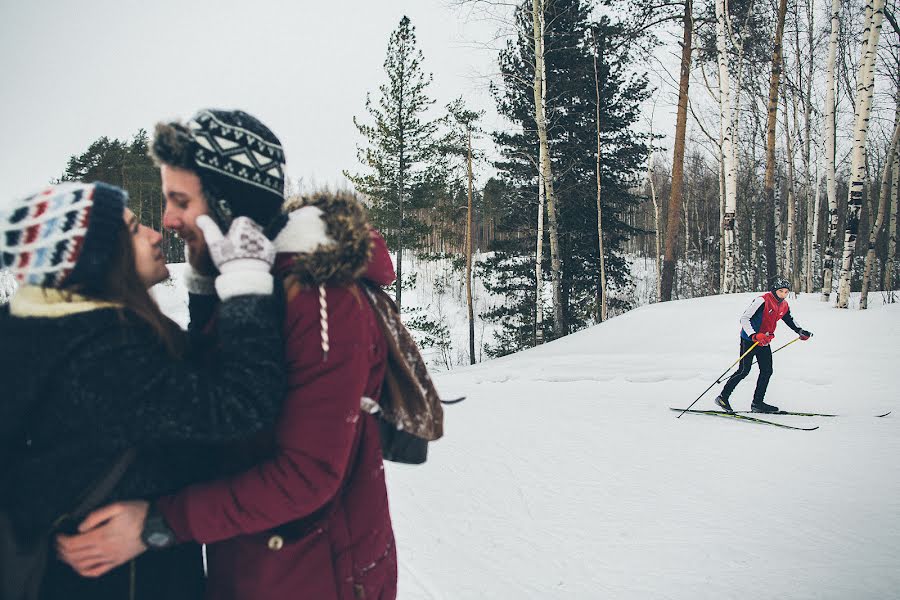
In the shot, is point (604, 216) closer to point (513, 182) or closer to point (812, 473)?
point (513, 182)

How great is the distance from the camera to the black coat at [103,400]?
0.95 m

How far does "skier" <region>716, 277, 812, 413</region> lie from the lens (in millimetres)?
6605

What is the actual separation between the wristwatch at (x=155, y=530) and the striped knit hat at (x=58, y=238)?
1.63ft

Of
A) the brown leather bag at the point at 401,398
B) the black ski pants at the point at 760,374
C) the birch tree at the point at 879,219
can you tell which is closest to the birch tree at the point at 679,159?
the birch tree at the point at 879,219

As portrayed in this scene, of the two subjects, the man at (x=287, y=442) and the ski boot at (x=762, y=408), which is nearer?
the man at (x=287, y=442)

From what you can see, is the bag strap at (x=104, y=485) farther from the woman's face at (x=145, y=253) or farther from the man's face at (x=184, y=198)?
the man's face at (x=184, y=198)

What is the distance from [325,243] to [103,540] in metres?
0.74

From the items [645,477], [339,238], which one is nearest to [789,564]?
[645,477]

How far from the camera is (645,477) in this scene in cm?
455

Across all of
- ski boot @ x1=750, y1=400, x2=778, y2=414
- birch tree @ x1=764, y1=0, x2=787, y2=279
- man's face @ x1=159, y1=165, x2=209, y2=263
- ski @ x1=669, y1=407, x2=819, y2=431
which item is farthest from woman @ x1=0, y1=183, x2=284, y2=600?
birch tree @ x1=764, y1=0, x2=787, y2=279

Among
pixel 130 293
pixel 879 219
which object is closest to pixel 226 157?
pixel 130 293

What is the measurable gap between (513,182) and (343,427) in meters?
18.0

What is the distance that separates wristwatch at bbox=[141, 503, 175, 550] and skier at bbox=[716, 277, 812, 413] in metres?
7.09

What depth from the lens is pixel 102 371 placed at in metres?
0.96
